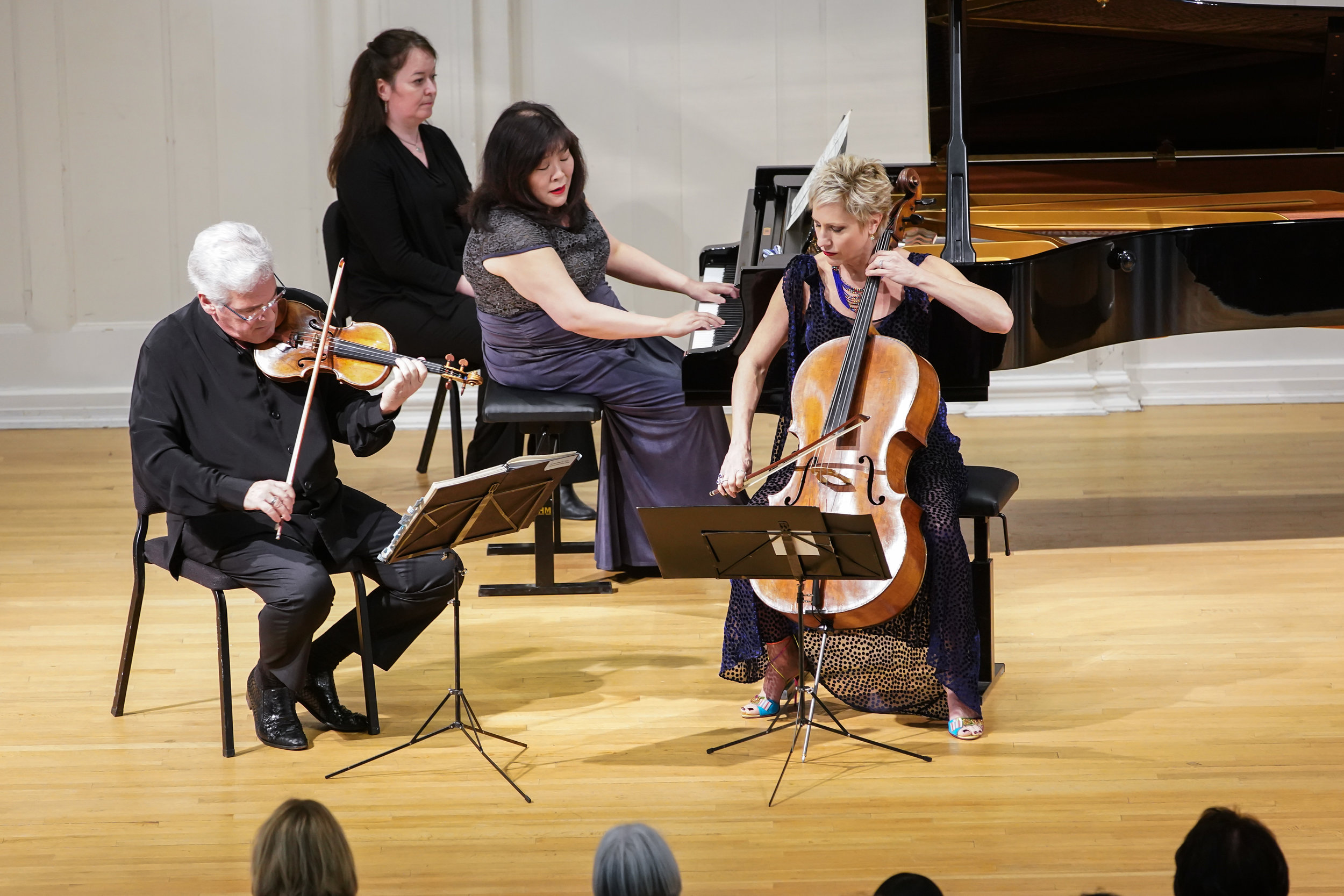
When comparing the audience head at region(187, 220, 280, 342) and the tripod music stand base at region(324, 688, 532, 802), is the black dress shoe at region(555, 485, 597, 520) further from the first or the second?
the audience head at region(187, 220, 280, 342)

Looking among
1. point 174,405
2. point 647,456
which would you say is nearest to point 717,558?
point 174,405

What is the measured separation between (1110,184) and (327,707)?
10.3 ft

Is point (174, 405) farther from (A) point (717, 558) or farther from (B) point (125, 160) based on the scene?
(B) point (125, 160)

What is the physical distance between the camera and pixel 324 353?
3256 mm

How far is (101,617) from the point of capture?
163 inches

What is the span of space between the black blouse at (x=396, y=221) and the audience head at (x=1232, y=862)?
3905 millimetres

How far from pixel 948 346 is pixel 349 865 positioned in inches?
87.8

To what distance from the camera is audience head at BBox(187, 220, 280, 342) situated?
10.3 feet

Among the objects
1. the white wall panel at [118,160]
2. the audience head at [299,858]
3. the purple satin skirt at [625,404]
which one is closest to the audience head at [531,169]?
the purple satin skirt at [625,404]

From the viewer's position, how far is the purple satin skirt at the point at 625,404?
14.2ft

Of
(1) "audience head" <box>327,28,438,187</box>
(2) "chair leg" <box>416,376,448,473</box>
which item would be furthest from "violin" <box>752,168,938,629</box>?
(2) "chair leg" <box>416,376,448,473</box>

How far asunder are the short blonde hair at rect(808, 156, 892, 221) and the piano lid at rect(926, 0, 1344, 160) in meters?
1.42

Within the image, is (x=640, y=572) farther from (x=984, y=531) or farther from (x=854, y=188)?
(x=854, y=188)

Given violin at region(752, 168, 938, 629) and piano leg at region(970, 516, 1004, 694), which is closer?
violin at region(752, 168, 938, 629)
